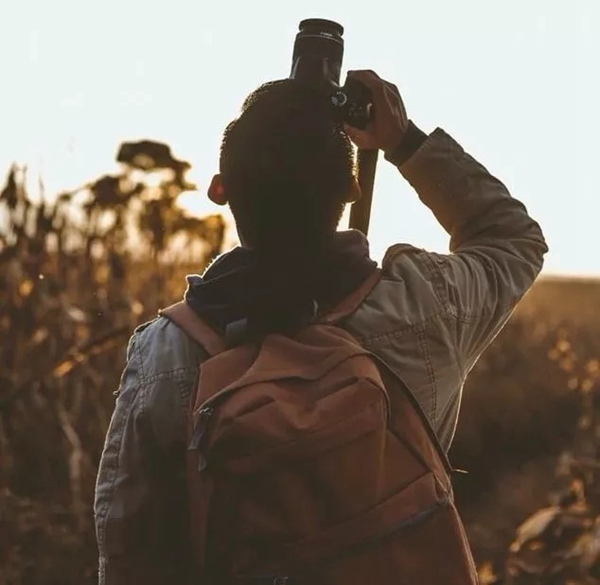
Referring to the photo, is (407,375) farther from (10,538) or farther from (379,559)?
(10,538)

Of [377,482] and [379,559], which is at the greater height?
[377,482]

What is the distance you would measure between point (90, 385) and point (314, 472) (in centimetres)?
272

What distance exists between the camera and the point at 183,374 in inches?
70.1

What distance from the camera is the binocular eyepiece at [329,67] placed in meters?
1.84

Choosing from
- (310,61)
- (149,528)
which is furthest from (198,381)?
(310,61)

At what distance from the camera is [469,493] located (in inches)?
259

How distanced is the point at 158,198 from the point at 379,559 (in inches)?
144

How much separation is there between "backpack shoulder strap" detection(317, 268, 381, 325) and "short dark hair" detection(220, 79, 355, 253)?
0.09 metres

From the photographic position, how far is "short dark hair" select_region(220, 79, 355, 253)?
1725 mm

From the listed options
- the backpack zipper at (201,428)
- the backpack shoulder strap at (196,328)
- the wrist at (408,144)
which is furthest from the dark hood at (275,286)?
the wrist at (408,144)

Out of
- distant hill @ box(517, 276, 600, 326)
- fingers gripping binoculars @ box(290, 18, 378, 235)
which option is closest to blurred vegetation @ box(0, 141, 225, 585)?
fingers gripping binoculars @ box(290, 18, 378, 235)

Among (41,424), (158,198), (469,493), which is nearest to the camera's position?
(41,424)

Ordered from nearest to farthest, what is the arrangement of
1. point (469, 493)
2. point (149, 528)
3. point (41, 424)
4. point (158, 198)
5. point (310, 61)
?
1. point (149, 528)
2. point (310, 61)
3. point (41, 424)
4. point (158, 198)
5. point (469, 493)

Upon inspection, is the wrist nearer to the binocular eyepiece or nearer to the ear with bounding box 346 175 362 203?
the binocular eyepiece
